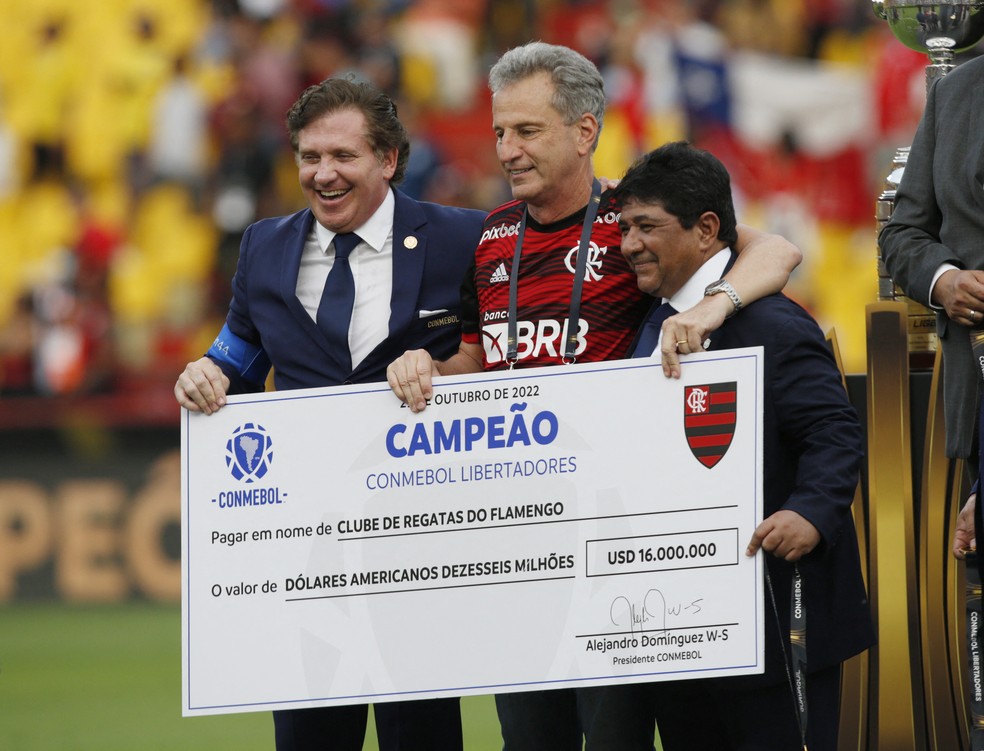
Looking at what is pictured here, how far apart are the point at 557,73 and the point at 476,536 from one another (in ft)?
3.74

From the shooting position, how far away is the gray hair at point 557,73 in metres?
3.89

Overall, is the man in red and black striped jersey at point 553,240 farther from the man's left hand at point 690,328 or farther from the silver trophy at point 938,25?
the silver trophy at point 938,25

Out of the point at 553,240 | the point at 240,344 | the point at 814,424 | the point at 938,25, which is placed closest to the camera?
the point at 814,424

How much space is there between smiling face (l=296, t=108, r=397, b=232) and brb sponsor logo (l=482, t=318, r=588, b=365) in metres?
0.48

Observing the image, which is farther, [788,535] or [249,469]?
[249,469]

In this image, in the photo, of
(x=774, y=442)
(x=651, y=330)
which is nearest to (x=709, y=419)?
(x=774, y=442)

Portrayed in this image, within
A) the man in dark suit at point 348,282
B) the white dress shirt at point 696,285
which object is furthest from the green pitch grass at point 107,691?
the white dress shirt at point 696,285

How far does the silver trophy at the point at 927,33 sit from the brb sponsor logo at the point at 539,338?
127 cm

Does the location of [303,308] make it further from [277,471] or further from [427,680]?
[427,680]

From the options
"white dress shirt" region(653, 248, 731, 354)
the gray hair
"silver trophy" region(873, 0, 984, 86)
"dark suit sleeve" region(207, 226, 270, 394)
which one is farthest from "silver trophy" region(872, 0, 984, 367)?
"dark suit sleeve" region(207, 226, 270, 394)

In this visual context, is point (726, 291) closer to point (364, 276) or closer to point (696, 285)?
point (696, 285)

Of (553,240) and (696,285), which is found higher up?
(553,240)

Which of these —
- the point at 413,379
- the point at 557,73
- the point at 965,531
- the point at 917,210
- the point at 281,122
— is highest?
the point at 281,122

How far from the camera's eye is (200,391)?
3.90m
